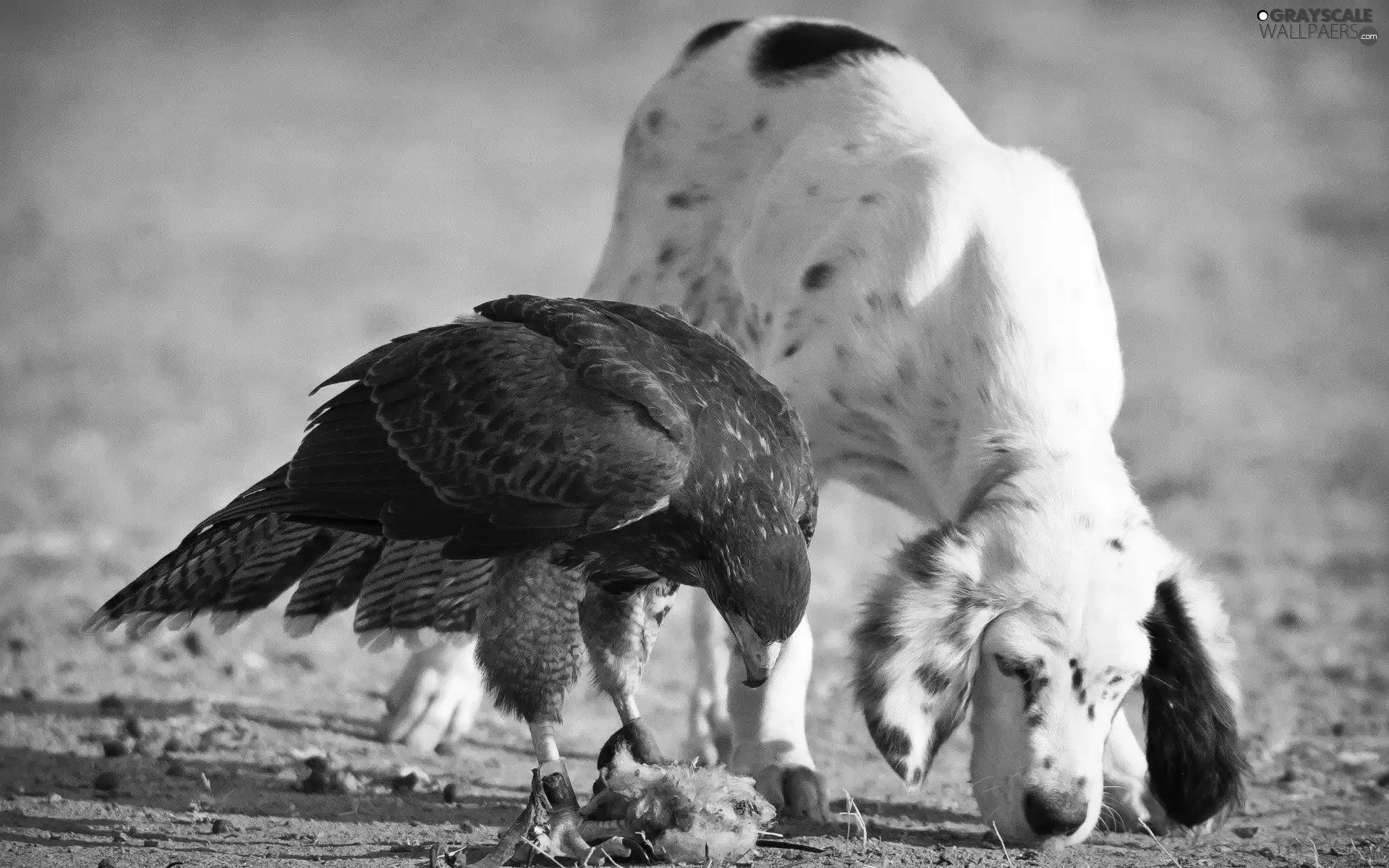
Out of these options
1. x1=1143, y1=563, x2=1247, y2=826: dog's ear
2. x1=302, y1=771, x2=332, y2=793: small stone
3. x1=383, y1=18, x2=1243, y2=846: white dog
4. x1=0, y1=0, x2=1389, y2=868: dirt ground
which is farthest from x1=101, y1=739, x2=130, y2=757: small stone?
x1=1143, y1=563, x2=1247, y2=826: dog's ear

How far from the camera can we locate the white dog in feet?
12.6

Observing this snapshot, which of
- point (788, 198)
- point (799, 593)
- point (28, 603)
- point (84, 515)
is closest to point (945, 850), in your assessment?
point (799, 593)

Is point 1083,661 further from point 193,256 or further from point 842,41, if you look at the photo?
point 193,256

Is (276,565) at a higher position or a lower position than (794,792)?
higher

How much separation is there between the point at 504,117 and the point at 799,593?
14.4m

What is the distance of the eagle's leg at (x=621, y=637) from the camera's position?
3941 mm

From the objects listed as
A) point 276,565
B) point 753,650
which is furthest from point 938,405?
point 276,565

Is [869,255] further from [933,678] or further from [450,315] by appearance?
[450,315]

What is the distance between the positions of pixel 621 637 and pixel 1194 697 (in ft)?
4.47

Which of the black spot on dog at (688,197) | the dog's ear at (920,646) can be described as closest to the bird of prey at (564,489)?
the dog's ear at (920,646)

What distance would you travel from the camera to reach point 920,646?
3.85 metres

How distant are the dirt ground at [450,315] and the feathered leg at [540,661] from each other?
388 millimetres

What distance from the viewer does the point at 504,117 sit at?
17312 mm

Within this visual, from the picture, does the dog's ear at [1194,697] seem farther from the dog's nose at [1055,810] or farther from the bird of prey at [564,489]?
the bird of prey at [564,489]
